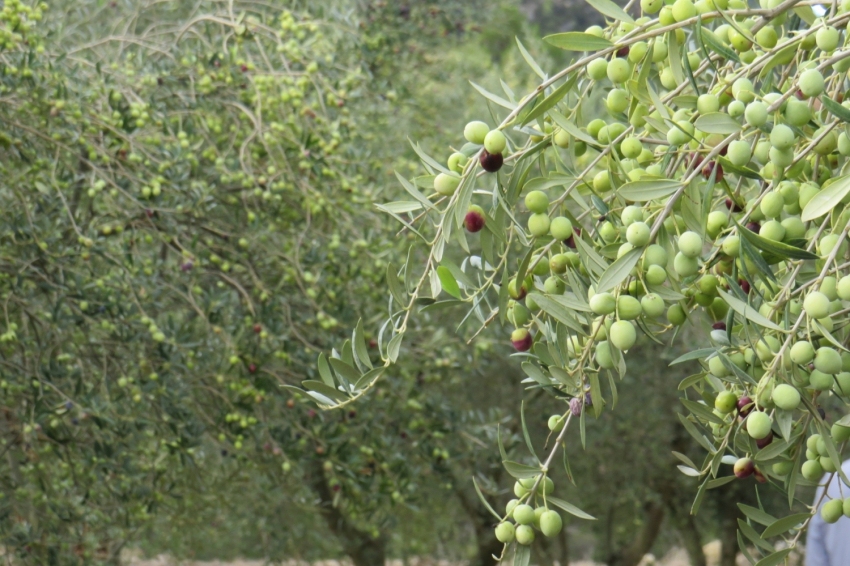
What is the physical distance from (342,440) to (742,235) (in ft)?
8.76

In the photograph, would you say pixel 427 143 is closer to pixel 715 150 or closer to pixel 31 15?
pixel 31 15

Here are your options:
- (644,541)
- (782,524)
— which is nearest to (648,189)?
(782,524)

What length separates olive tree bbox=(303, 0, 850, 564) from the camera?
36.3 inches

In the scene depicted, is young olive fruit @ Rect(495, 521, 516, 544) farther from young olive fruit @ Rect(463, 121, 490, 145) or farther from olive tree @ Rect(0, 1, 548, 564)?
olive tree @ Rect(0, 1, 548, 564)

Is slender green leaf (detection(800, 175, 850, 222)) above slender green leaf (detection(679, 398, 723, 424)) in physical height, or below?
above

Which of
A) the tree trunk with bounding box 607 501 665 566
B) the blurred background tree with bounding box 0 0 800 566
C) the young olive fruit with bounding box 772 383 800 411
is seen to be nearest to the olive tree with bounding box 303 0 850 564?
the young olive fruit with bounding box 772 383 800 411

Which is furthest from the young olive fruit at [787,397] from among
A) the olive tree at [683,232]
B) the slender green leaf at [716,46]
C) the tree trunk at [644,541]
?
the tree trunk at [644,541]

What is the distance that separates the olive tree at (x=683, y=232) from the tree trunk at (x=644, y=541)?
793 centimetres

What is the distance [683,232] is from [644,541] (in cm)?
858

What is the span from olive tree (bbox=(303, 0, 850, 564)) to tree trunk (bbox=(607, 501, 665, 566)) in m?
7.93

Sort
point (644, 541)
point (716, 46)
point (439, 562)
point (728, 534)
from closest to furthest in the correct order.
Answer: point (716, 46) → point (728, 534) → point (644, 541) → point (439, 562)

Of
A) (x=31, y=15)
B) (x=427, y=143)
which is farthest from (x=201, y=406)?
(x=427, y=143)

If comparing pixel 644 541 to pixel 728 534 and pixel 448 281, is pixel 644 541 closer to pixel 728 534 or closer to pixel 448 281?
pixel 728 534

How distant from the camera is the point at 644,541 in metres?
9.08
